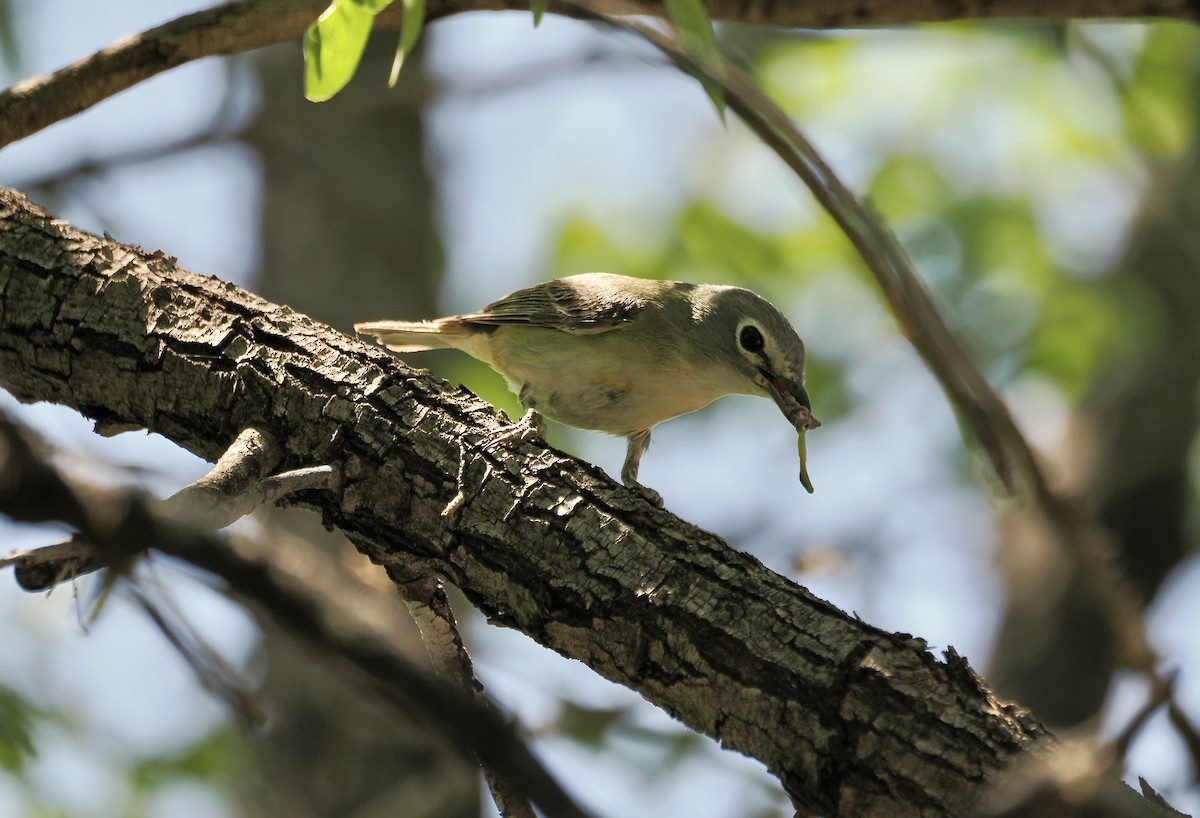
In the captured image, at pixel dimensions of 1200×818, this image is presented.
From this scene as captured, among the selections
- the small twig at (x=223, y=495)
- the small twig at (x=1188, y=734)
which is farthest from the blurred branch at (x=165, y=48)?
the small twig at (x=1188, y=734)

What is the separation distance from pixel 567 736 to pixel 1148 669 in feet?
18.3

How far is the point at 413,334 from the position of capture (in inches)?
273

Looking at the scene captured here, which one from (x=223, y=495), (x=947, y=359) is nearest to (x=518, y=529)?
(x=223, y=495)

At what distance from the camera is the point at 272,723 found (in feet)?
25.8

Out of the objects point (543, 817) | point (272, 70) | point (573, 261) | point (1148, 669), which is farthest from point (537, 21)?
point (272, 70)

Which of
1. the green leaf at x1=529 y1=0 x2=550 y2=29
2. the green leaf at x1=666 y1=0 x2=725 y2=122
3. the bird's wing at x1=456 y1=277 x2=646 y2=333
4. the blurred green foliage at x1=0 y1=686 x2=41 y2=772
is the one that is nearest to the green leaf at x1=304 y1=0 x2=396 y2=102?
the green leaf at x1=529 y1=0 x2=550 y2=29

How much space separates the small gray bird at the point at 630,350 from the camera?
6.19m

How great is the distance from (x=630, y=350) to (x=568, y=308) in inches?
18.9

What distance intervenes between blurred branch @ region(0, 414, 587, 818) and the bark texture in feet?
8.10

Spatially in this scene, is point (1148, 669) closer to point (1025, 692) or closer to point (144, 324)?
point (144, 324)

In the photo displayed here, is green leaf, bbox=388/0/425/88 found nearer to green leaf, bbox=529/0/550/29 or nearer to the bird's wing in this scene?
green leaf, bbox=529/0/550/29

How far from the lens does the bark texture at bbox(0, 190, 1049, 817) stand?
11.3 feet

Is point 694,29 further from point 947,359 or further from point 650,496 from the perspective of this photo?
point 650,496

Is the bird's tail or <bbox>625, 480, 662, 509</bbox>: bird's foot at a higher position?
the bird's tail
